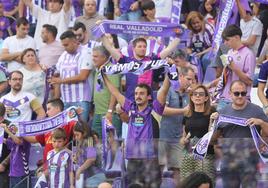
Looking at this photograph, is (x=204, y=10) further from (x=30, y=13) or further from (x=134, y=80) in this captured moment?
(x=134, y=80)

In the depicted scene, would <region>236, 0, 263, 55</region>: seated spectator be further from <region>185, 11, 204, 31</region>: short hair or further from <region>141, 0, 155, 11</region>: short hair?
<region>141, 0, 155, 11</region>: short hair

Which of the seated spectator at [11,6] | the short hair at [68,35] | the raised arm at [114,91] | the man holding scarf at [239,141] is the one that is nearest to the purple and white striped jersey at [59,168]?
the raised arm at [114,91]

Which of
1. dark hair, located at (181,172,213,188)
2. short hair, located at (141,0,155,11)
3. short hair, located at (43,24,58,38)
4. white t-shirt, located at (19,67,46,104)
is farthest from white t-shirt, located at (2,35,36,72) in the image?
dark hair, located at (181,172,213,188)

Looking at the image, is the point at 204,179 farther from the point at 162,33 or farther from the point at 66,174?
the point at 162,33

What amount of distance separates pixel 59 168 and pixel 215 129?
2.09 meters

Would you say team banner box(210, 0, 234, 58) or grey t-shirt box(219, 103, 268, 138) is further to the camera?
team banner box(210, 0, 234, 58)

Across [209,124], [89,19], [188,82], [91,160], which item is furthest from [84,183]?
[89,19]

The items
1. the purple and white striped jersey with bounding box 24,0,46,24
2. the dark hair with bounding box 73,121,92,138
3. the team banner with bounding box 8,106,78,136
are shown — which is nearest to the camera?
the dark hair with bounding box 73,121,92,138

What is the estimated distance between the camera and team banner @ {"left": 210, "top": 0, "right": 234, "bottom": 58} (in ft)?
52.0

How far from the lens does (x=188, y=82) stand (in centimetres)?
1454

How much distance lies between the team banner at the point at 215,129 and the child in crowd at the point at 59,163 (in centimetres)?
165

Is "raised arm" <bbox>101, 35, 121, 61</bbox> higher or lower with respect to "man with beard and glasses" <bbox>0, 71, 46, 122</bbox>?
higher

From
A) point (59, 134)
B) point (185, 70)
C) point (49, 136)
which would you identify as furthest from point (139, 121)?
point (185, 70)

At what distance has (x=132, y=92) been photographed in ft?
48.2
